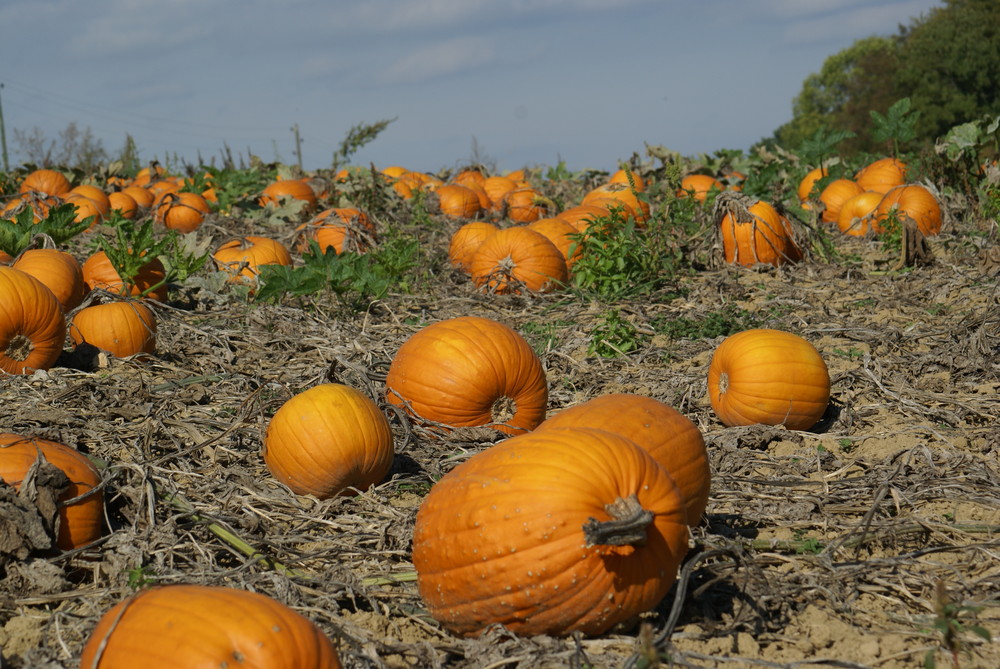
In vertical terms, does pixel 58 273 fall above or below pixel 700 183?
above

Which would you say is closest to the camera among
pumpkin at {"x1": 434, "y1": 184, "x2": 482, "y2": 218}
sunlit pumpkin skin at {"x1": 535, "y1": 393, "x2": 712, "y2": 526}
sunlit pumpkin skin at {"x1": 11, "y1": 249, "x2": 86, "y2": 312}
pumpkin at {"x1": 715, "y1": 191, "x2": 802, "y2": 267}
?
sunlit pumpkin skin at {"x1": 535, "y1": 393, "x2": 712, "y2": 526}

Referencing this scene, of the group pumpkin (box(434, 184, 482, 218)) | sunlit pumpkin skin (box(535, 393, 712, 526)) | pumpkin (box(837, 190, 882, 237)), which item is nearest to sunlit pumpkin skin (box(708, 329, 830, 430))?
sunlit pumpkin skin (box(535, 393, 712, 526))

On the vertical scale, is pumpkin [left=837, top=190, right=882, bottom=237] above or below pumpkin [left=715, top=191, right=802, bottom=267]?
below

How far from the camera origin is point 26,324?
5383mm

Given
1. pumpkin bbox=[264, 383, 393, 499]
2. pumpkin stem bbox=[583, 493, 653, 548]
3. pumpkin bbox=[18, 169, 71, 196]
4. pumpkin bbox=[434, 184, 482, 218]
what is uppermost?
pumpkin bbox=[18, 169, 71, 196]

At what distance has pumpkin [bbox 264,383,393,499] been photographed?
4039 mm

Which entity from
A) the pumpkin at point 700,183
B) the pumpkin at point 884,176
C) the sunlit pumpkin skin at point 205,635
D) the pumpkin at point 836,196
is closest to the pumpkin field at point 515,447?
the sunlit pumpkin skin at point 205,635

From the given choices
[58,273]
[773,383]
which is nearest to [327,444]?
[773,383]

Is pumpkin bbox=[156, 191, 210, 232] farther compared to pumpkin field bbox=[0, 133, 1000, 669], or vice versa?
Answer: pumpkin bbox=[156, 191, 210, 232]

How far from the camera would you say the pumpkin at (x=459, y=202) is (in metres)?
12.9

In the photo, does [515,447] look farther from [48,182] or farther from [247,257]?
[48,182]

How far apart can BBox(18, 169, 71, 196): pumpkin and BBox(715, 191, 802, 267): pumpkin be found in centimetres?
919

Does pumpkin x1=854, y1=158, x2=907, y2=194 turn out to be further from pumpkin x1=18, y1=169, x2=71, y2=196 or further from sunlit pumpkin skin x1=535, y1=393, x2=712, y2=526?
pumpkin x1=18, y1=169, x2=71, y2=196

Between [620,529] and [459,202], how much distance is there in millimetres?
10619
